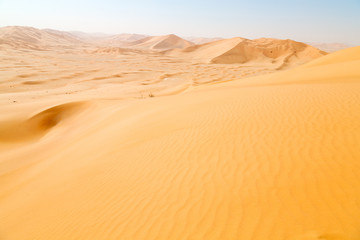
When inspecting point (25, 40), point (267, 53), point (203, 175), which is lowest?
point (203, 175)

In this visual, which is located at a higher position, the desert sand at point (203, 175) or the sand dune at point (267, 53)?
the sand dune at point (267, 53)

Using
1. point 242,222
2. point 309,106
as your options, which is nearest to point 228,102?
point 309,106

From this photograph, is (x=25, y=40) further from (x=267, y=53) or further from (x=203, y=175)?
(x=203, y=175)

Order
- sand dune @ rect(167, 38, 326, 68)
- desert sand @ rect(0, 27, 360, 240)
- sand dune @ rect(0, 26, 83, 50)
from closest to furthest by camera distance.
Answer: desert sand @ rect(0, 27, 360, 240) → sand dune @ rect(167, 38, 326, 68) → sand dune @ rect(0, 26, 83, 50)

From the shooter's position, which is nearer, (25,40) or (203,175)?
(203,175)

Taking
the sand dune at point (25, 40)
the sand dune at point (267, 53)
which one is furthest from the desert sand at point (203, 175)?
the sand dune at point (25, 40)

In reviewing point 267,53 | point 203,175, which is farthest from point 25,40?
point 203,175

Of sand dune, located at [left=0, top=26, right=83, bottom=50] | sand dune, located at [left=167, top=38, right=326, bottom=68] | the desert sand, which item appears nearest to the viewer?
the desert sand

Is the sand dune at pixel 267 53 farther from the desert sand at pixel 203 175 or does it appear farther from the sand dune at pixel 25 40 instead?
the sand dune at pixel 25 40

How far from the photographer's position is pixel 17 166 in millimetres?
4840

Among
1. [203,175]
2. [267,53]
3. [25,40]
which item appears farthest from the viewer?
[25,40]

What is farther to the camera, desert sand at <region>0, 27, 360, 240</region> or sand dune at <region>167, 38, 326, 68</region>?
sand dune at <region>167, 38, 326, 68</region>

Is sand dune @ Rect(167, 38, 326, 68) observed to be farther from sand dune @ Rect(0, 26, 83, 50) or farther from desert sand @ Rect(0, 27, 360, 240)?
sand dune @ Rect(0, 26, 83, 50)

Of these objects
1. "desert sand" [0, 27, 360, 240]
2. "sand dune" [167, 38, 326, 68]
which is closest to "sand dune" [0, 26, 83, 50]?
"sand dune" [167, 38, 326, 68]
